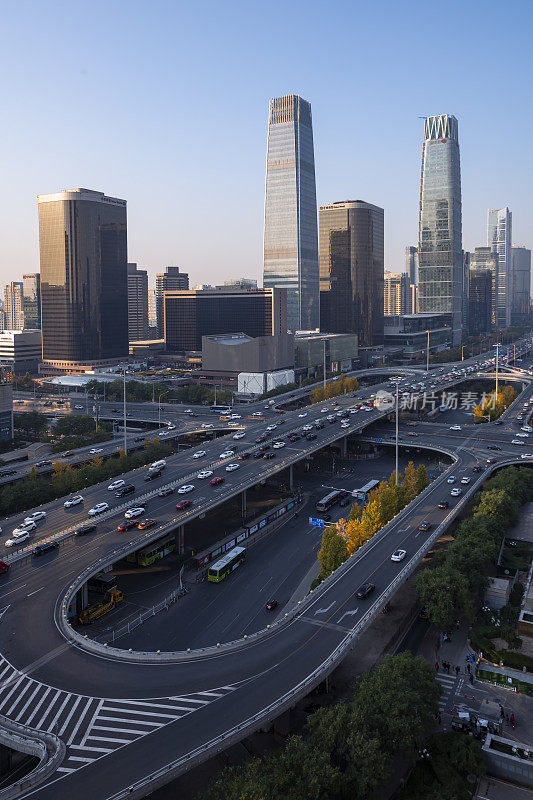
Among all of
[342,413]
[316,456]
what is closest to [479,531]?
[316,456]

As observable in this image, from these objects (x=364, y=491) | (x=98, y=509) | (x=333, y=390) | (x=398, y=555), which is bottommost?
(x=364, y=491)

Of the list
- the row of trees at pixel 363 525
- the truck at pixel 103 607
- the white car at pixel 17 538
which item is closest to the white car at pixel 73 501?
the white car at pixel 17 538

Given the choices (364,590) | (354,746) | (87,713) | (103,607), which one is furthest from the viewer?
(103,607)

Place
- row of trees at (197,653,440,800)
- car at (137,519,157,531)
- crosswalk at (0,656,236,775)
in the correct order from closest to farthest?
row of trees at (197,653,440,800) → crosswalk at (0,656,236,775) → car at (137,519,157,531)

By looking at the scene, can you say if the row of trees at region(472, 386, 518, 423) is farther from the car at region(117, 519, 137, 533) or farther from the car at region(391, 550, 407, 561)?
the car at region(117, 519, 137, 533)

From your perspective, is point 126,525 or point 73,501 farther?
point 73,501

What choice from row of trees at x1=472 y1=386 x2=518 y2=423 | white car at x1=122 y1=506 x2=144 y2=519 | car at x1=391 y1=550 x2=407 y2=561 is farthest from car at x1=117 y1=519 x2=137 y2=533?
row of trees at x1=472 y1=386 x2=518 y2=423

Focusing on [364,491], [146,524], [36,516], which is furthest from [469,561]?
[36,516]

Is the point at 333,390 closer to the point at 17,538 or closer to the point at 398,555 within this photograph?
the point at 398,555
